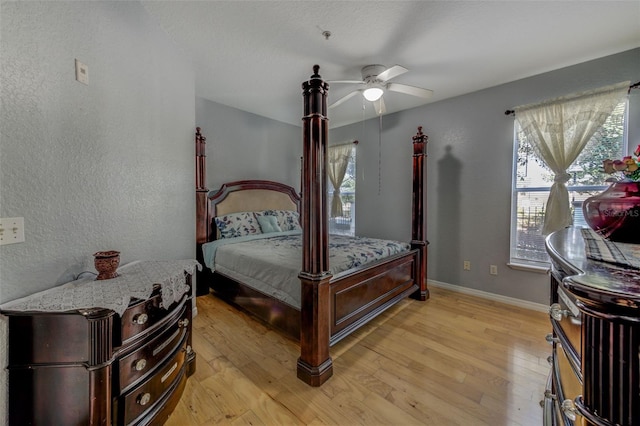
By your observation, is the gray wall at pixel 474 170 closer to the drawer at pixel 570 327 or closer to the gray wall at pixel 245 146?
the gray wall at pixel 245 146

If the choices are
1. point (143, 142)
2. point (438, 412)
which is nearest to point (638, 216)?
point (438, 412)

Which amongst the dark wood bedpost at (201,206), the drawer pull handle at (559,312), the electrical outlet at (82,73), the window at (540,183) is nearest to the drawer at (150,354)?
the electrical outlet at (82,73)

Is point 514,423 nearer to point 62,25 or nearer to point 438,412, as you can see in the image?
point 438,412

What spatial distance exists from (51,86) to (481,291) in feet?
13.9

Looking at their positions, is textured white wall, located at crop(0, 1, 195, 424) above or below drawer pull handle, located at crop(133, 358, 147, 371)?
above

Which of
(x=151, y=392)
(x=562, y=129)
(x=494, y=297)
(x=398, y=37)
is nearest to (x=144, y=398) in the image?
(x=151, y=392)

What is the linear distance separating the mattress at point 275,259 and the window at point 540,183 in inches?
53.6

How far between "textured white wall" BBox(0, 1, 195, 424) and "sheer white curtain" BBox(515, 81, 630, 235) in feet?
11.9

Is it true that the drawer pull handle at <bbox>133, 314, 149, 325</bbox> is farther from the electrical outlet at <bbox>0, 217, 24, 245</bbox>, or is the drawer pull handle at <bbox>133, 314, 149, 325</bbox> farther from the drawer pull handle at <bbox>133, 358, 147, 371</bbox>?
the electrical outlet at <bbox>0, 217, 24, 245</bbox>

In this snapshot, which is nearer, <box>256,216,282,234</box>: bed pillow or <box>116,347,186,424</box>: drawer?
<box>116,347,186,424</box>: drawer

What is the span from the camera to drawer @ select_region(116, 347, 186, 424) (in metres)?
1.13

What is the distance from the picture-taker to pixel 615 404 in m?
0.50

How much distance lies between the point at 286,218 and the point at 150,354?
305 centimetres

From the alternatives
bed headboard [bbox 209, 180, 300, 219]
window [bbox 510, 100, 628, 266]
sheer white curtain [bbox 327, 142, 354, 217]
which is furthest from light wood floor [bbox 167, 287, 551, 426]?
sheer white curtain [bbox 327, 142, 354, 217]
